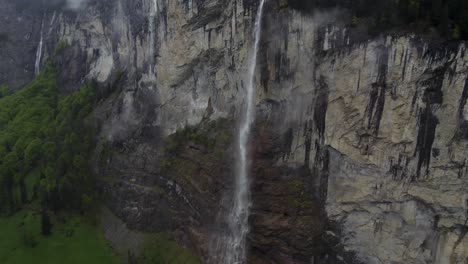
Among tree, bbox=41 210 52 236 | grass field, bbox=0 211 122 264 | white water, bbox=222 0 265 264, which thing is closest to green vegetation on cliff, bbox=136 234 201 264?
grass field, bbox=0 211 122 264

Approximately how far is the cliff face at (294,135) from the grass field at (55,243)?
4.15m

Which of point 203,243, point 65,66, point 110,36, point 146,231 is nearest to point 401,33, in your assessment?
point 203,243

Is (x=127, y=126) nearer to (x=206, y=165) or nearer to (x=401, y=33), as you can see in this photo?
(x=206, y=165)

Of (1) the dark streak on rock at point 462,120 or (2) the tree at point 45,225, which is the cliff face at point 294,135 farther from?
(2) the tree at point 45,225

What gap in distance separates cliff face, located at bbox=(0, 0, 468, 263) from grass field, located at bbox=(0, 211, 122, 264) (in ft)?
13.6

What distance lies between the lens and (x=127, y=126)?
5281 cm

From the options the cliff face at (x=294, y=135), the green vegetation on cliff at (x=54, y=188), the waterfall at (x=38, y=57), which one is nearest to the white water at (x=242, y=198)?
the cliff face at (x=294, y=135)

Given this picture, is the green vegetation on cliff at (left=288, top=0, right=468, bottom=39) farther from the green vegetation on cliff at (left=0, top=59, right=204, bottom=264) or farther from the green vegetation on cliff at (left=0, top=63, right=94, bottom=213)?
the green vegetation on cliff at (left=0, top=63, right=94, bottom=213)

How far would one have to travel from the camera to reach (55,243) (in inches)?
1935

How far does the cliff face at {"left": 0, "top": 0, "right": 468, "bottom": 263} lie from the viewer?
98.1 ft

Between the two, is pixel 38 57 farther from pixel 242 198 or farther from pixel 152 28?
pixel 242 198

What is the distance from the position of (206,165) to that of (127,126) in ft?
48.3

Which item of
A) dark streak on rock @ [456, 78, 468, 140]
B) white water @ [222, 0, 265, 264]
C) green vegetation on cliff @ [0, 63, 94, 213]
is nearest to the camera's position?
dark streak on rock @ [456, 78, 468, 140]

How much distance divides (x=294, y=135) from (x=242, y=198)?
8.02m
